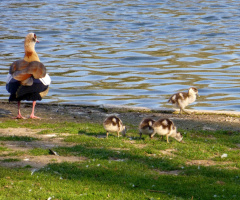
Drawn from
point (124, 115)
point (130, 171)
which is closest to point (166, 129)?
point (130, 171)

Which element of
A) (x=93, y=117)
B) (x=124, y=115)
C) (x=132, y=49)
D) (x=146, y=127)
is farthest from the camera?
(x=132, y=49)

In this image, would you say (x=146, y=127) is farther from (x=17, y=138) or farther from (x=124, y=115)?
(x=124, y=115)

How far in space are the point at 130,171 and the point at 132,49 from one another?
58.2 ft

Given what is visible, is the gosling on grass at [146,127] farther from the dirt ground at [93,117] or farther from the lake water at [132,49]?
the lake water at [132,49]

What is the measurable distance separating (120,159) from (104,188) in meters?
1.42

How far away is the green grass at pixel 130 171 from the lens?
687 cm

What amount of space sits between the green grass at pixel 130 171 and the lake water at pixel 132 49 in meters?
4.08

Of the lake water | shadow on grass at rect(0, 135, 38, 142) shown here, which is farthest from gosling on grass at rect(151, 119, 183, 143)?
the lake water

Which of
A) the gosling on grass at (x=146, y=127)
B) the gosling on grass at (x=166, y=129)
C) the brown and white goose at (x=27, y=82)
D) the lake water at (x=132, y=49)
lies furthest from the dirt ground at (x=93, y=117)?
the gosling on grass at (x=166, y=129)

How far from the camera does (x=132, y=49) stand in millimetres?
25062

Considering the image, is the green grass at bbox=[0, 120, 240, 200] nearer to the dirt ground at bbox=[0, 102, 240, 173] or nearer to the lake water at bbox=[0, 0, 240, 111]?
the dirt ground at bbox=[0, 102, 240, 173]

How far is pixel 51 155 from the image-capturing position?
28.0 ft

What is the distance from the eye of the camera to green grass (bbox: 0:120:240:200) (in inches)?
271

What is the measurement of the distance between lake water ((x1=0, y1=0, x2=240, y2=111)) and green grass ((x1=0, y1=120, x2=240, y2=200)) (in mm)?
4082
